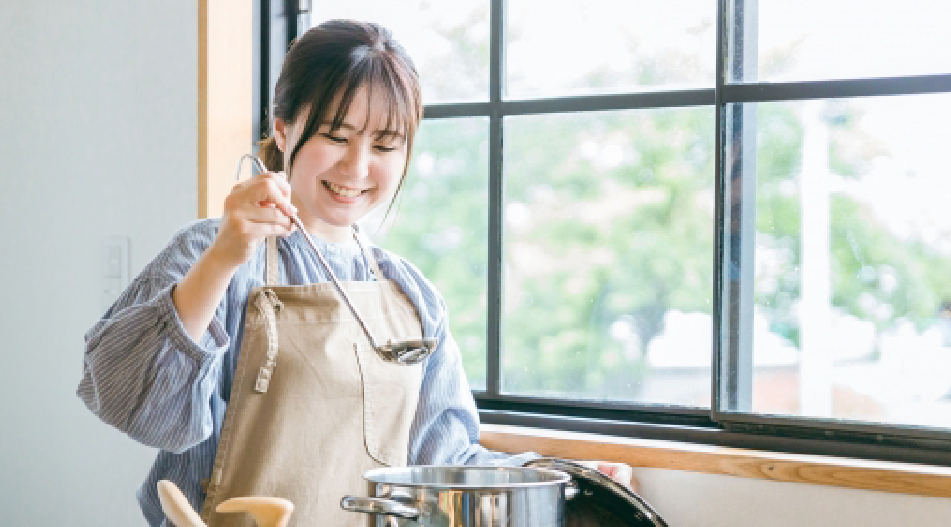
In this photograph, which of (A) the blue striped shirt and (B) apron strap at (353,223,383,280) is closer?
(A) the blue striped shirt

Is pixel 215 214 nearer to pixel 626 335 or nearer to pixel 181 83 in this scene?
pixel 181 83

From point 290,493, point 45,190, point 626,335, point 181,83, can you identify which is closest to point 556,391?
point 626,335

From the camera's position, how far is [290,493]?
1233 millimetres

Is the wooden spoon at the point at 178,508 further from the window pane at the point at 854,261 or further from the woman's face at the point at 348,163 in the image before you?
the window pane at the point at 854,261

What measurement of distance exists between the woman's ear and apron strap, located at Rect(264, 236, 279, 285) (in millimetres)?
135

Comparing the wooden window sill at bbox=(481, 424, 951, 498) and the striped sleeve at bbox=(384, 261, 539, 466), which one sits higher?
the striped sleeve at bbox=(384, 261, 539, 466)

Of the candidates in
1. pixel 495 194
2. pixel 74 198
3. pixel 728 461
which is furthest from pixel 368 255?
pixel 74 198

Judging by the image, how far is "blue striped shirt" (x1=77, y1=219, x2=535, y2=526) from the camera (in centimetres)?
101

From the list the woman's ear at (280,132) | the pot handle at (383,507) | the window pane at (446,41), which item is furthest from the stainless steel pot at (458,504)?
the window pane at (446,41)

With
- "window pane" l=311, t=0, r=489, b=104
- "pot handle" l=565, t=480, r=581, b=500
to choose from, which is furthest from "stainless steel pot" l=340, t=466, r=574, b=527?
"window pane" l=311, t=0, r=489, b=104

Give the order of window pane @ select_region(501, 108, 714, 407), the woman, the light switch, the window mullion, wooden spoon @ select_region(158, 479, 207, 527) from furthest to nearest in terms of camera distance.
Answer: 1. the light switch
2. the window mullion
3. window pane @ select_region(501, 108, 714, 407)
4. the woman
5. wooden spoon @ select_region(158, 479, 207, 527)

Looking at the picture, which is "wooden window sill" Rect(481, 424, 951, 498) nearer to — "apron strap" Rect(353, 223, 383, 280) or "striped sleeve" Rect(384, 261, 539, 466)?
"striped sleeve" Rect(384, 261, 539, 466)

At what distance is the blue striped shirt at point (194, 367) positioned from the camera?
1015 mm

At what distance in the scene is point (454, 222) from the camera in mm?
2006
